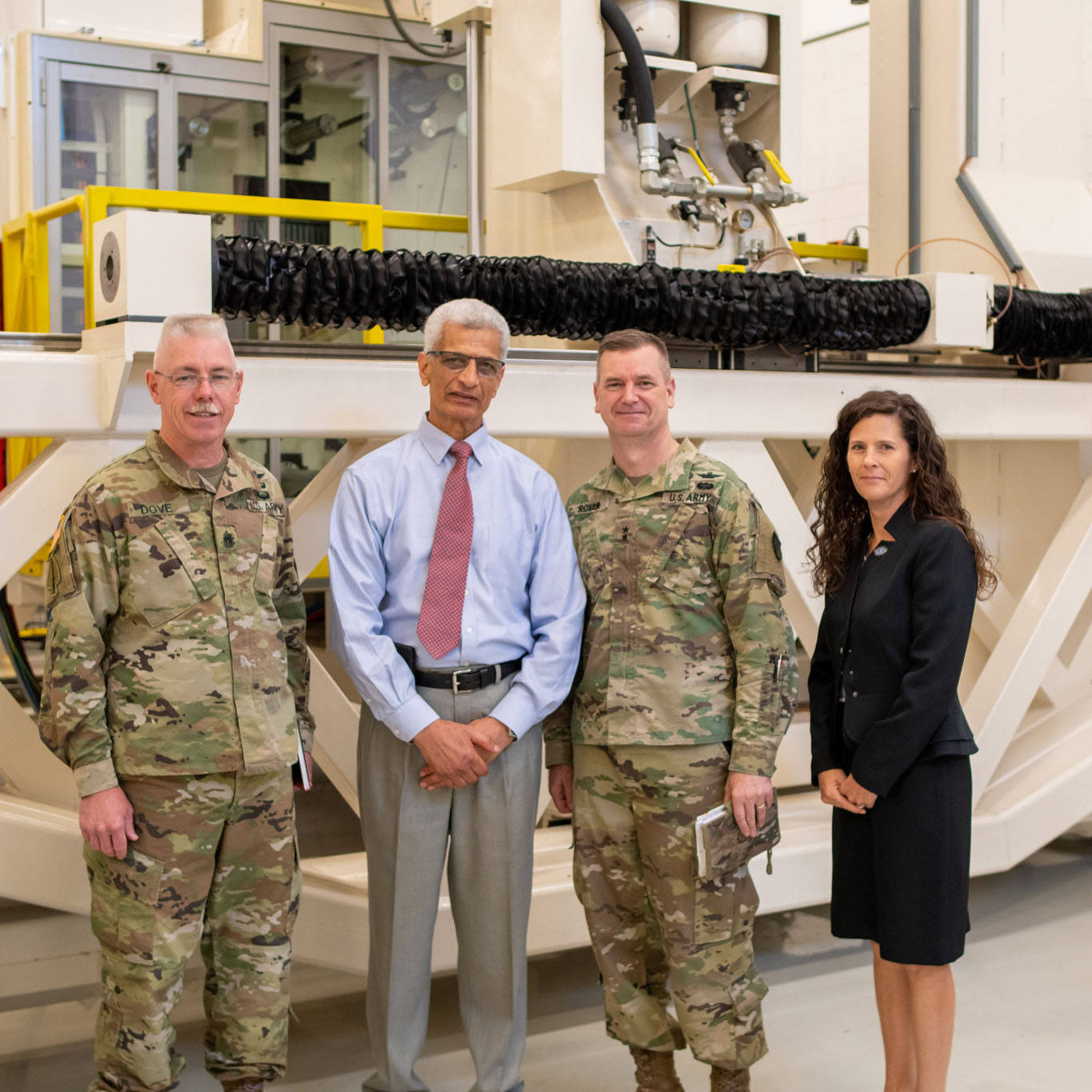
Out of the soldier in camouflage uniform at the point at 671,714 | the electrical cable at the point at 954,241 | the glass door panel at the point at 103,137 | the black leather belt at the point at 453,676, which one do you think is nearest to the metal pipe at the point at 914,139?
the electrical cable at the point at 954,241

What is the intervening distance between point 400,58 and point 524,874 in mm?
4737

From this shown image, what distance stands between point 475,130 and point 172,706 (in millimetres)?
2265

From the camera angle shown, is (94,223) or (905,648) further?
(94,223)

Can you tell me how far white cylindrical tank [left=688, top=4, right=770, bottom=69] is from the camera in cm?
333

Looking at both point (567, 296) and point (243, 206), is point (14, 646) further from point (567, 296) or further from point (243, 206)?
point (567, 296)

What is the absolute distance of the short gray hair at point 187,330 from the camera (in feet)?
6.65

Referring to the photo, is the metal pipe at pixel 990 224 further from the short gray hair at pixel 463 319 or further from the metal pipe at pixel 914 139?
the short gray hair at pixel 463 319

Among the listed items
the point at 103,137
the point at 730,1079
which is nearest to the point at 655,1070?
the point at 730,1079

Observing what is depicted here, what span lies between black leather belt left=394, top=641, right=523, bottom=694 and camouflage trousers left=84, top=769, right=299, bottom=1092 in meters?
0.28

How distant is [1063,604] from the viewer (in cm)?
336

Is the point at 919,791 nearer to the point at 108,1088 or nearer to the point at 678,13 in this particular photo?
the point at 108,1088

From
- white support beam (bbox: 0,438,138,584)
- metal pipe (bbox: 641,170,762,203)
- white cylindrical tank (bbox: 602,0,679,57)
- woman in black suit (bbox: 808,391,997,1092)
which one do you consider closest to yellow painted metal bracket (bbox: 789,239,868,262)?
metal pipe (bbox: 641,170,762,203)

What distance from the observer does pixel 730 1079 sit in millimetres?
2244

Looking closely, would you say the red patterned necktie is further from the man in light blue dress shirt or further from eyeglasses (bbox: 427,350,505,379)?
eyeglasses (bbox: 427,350,505,379)
